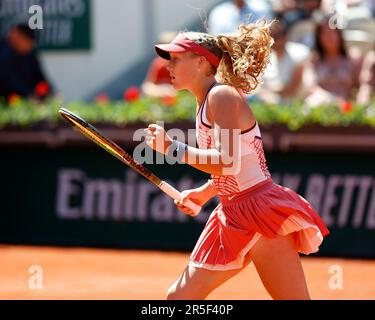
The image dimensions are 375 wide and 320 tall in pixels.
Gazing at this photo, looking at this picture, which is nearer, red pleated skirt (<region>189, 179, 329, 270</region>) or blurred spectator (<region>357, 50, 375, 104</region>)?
red pleated skirt (<region>189, 179, 329, 270</region>)

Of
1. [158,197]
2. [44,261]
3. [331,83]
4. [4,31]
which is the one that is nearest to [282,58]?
[331,83]

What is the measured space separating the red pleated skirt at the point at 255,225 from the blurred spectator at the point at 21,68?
654 centimetres

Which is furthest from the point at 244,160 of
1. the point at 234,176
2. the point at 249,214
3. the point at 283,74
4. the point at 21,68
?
the point at 21,68

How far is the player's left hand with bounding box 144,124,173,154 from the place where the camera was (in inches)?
159

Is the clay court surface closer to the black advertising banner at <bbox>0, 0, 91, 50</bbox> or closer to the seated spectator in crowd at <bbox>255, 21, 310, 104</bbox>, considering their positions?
the seated spectator in crowd at <bbox>255, 21, 310, 104</bbox>

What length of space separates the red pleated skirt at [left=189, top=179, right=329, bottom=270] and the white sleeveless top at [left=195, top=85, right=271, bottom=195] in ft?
0.11

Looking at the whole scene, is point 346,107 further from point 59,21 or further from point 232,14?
point 59,21

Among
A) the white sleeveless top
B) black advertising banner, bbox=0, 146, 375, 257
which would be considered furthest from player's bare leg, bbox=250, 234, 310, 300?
black advertising banner, bbox=0, 146, 375, 257

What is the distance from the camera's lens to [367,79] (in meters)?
9.23

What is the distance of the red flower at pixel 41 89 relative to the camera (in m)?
9.94

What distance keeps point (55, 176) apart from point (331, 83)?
2815mm

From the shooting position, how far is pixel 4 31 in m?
11.8

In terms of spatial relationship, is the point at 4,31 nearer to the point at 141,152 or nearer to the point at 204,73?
the point at 141,152

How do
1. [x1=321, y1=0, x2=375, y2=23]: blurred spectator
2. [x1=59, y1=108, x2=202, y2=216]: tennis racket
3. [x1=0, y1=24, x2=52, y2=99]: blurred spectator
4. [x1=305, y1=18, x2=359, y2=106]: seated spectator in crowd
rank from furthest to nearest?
1. [x1=0, y1=24, x2=52, y2=99]: blurred spectator
2. [x1=321, y1=0, x2=375, y2=23]: blurred spectator
3. [x1=305, y1=18, x2=359, y2=106]: seated spectator in crowd
4. [x1=59, y1=108, x2=202, y2=216]: tennis racket
